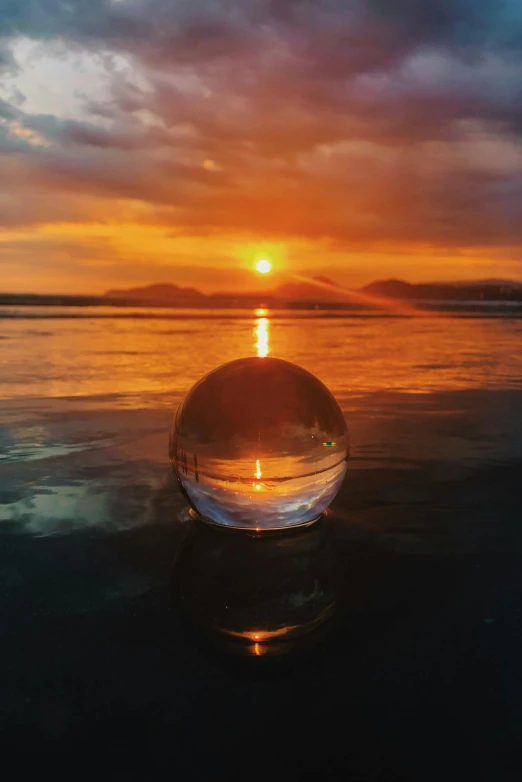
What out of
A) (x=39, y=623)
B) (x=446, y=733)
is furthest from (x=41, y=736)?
(x=446, y=733)

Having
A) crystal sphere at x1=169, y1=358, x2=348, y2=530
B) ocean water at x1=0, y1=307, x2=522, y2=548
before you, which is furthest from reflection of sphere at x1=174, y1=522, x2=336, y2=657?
ocean water at x1=0, y1=307, x2=522, y2=548

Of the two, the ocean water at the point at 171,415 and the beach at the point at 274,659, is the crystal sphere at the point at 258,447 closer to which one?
the beach at the point at 274,659

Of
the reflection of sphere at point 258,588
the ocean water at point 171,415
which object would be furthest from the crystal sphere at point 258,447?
the ocean water at point 171,415

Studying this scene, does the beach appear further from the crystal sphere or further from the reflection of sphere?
the crystal sphere

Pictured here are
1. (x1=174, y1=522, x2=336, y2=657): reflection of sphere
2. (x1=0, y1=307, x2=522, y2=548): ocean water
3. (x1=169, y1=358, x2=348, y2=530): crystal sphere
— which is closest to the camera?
(x1=174, y1=522, x2=336, y2=657): reflection of sphere

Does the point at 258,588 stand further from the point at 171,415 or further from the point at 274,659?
the point at 171,415
